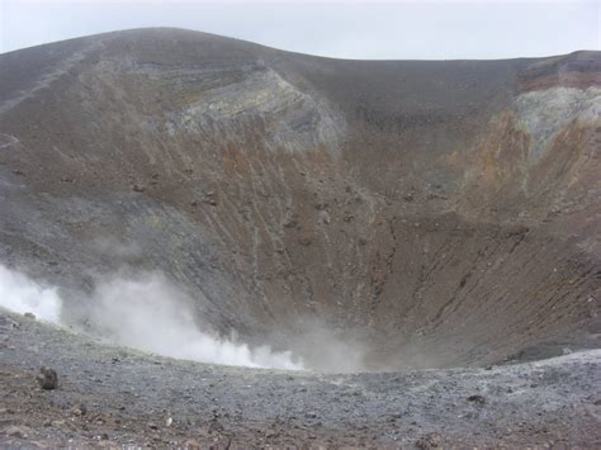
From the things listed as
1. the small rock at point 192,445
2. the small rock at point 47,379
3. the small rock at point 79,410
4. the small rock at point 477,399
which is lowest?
the small rock at point 192,445

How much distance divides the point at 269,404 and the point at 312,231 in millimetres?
20478

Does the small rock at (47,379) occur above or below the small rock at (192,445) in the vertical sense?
above

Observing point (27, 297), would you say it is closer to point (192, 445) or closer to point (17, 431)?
point (17, 431)

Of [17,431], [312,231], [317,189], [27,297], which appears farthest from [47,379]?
[317,189]

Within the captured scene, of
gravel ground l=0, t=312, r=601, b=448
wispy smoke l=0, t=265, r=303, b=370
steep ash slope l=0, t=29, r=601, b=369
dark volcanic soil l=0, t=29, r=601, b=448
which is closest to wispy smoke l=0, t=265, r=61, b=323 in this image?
wispy smoke l=0, t=265, r=303, b=370

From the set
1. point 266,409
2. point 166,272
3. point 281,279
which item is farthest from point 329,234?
point 266,409

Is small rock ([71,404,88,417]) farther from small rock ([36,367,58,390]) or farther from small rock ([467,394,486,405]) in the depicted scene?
small rock ([467,394,486,405])

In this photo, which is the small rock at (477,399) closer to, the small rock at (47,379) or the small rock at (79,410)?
the small rock at (79,410)

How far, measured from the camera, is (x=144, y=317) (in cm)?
2341

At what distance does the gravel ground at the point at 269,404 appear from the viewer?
33.3 feet

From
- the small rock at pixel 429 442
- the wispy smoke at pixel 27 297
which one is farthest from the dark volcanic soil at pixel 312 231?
the wispy smoke at pixel 27 297

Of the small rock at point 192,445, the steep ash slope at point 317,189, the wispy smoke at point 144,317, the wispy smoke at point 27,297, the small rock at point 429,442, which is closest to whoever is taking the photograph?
the small rock at point 192,445

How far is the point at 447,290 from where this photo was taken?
29.0 m

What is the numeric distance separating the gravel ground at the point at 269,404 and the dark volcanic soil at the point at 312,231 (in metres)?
0.06
